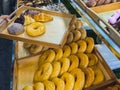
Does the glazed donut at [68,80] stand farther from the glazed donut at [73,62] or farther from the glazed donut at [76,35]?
the glazed donut at [76,35]

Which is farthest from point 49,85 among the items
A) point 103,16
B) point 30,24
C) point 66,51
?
point 103,16

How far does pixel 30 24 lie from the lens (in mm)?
1256

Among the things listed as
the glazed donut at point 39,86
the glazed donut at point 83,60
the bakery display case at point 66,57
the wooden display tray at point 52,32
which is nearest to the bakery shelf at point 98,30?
the bakery display case at point 66,57

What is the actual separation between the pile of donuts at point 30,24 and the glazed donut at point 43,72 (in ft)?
0.53

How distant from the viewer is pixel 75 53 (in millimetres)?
1248

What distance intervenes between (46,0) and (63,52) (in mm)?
916

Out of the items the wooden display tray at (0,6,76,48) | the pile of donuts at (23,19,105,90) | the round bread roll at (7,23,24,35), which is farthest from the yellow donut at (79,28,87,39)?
the round bread roll at (7,23,24,35)

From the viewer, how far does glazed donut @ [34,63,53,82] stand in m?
1.10

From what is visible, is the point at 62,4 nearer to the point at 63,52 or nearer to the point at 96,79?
the point at 63,52

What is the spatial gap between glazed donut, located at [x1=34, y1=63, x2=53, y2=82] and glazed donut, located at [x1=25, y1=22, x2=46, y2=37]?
161mm

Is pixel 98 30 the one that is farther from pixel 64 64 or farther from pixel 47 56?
pixel 47 56

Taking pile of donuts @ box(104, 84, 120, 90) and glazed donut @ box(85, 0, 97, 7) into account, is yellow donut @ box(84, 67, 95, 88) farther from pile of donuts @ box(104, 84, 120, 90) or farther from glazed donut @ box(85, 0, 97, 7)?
glazed donut @ box(85, 0, 97, 7)

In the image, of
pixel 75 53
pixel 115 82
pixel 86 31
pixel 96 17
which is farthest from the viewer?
pixel 86 31

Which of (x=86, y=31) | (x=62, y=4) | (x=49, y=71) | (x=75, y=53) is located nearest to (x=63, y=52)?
Answer: (x=75, y=53)
